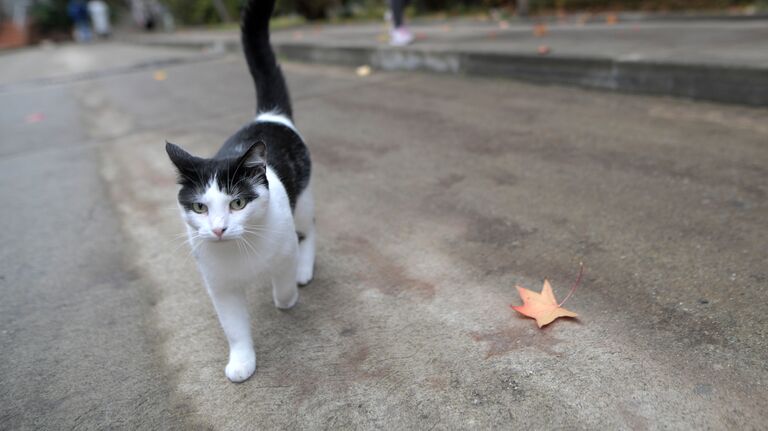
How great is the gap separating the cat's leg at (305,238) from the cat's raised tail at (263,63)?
45 cm

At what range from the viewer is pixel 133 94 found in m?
7.25

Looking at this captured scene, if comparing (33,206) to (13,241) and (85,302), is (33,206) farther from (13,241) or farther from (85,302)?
(85,302)

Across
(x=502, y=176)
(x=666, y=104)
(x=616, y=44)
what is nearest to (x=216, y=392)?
(x=502, y=176)

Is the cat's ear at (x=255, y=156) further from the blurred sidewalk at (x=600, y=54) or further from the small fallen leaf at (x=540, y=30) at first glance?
the small fallen leaf at (x=540, y=30)

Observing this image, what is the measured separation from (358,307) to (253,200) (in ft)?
2.24

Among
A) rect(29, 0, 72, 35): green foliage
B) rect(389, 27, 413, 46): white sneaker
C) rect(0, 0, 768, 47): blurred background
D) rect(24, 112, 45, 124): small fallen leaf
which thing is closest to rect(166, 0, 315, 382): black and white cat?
rect(389, 27, 413, 46): white sneaker

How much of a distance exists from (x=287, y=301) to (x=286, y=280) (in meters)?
0.15

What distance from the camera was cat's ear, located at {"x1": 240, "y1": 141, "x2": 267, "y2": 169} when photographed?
1.65m

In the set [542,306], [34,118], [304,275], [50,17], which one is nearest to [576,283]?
[542,306]

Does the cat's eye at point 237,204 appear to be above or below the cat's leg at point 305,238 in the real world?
above

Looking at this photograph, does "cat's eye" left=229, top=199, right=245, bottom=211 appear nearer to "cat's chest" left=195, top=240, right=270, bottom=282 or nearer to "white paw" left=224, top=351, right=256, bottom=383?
"cat's chest" left=195, top=240, right=270, bottom=282

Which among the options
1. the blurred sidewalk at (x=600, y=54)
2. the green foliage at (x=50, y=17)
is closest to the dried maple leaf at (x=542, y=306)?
the blurred sidewalk at (x=600, y=54)

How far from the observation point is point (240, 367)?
1.80m

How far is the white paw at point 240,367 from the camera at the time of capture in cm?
179
